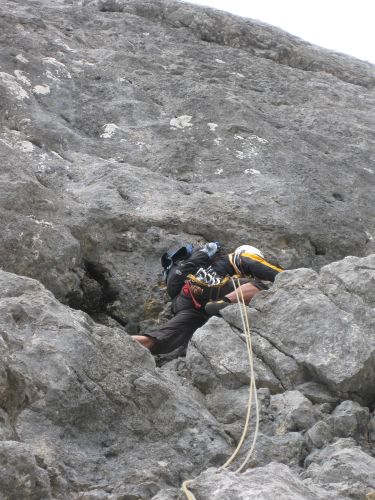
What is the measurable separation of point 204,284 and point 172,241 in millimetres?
943

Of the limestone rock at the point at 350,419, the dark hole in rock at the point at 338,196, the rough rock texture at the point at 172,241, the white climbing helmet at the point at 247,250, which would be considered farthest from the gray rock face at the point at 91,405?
the dark hole in rock at the point at 338,196

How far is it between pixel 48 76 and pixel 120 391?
22.2 ft

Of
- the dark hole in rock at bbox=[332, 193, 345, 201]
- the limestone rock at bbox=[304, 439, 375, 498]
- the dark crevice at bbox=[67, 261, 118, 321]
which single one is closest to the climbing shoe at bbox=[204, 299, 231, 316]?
the dark crevice at bbox=[67, 261, 118, 321]

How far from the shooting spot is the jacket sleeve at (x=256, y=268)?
8945 mm

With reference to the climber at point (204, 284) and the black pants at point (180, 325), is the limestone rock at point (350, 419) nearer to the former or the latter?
the climber at point (204, 284)

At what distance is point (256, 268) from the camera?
8.98 m

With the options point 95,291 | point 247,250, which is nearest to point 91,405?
point 95,291

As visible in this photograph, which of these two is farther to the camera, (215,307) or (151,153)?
(151,153)

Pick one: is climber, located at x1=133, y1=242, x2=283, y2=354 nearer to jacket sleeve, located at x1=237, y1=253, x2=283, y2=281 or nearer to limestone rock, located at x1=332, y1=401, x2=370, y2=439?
jacket sleeve, located at x1=237, y1=253, x2=283, y2=281

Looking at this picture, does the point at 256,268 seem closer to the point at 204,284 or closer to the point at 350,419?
the point at 204,284

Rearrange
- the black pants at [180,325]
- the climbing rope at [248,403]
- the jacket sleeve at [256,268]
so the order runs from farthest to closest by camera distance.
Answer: the jacket sleeve at [256,268]
the black pants at [180,325]
the climbing rope at [248,403]

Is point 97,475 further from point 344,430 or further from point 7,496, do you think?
point 344,430

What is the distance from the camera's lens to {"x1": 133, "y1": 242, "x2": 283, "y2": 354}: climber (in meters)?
8.48

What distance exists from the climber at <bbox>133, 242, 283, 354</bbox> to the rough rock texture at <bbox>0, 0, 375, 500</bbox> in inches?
19.5
